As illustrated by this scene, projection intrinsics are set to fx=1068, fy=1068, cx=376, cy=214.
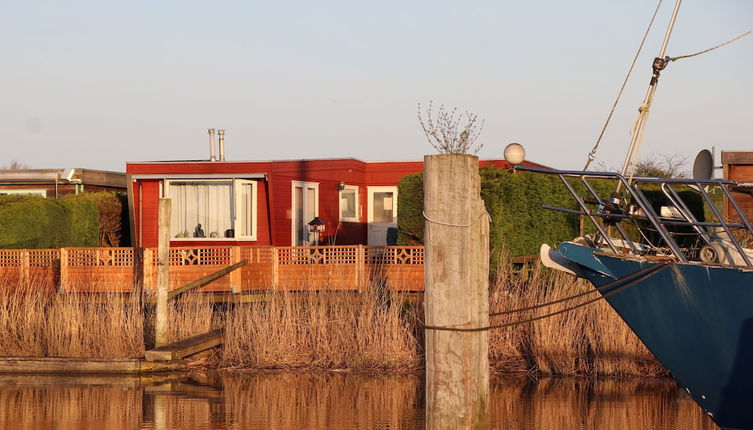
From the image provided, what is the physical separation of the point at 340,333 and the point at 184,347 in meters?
1.99

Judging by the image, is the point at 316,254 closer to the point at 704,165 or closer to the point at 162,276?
the point at 162,276

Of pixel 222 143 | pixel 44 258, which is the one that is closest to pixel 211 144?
pixel 222 143

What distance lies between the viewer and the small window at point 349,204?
84.3 ft

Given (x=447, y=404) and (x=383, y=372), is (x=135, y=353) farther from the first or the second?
(x=447, y=404)

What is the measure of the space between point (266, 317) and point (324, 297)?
808 mm

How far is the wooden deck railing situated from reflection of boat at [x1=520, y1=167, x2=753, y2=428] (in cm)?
903

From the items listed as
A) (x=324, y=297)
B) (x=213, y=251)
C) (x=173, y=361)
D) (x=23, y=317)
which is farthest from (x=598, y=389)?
(x=213, y=251)

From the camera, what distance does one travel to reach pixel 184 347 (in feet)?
44.4

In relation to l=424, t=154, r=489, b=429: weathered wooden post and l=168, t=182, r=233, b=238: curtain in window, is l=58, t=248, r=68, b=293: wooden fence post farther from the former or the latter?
l=424, t=154, r=489, b=429: weathered wooden post

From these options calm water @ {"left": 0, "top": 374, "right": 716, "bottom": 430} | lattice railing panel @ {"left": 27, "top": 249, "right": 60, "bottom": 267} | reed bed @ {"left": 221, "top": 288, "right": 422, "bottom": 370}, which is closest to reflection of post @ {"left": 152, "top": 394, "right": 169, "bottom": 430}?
calm water @ {"left": 0, "top": 374, "right": 716, "bottom": 430}

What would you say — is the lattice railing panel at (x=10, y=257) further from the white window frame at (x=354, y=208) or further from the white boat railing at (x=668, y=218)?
the white boat railing at (x=668, y=218)

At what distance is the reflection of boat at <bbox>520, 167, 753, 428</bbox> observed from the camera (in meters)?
8.27

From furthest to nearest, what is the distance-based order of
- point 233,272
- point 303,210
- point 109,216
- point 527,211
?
point 109,216
point 303,210
point 233,272
point 527,211

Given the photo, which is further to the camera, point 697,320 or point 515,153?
point 515,153
